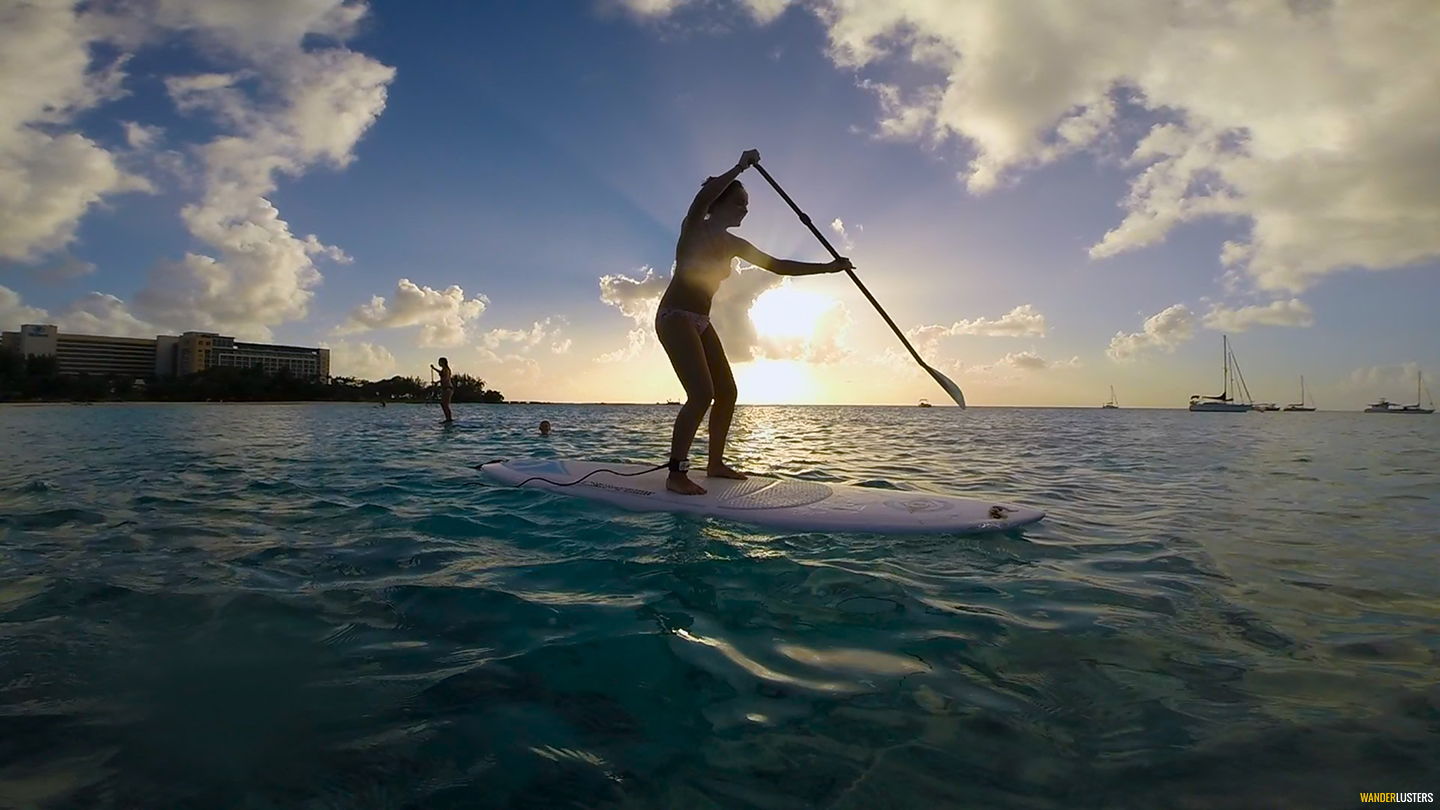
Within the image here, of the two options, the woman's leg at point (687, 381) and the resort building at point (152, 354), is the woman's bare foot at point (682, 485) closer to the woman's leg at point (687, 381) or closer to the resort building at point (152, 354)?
the woman's leg at point (687, 381)

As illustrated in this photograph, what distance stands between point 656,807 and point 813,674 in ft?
2.75

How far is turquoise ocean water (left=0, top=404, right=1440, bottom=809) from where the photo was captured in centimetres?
162

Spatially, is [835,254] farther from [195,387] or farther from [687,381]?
[195,387]

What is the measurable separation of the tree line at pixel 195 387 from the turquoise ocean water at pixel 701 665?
2454 inches

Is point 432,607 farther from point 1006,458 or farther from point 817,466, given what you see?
point 1006,458

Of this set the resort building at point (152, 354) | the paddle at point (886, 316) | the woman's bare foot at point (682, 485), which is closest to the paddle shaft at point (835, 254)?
the paddle at point (886, 316)

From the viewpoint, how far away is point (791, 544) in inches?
161

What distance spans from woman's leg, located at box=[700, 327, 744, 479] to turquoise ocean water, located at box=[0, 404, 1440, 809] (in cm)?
129

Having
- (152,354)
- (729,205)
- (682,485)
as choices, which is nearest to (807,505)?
(682,485)

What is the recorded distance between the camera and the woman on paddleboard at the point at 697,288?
213 inches

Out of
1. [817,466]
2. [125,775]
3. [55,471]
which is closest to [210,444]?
[55,471]

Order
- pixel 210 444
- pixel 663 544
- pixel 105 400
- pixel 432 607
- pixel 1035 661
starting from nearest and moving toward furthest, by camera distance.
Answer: pixel 1035 661
pixel 432 607
pixel 663 544
pixel 210 444
pixel 105 400

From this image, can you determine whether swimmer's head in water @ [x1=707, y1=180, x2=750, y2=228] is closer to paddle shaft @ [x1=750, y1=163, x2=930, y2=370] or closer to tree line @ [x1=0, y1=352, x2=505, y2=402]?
paddle shaft @ [x1=750, y1=163, x2=930, y2=370]

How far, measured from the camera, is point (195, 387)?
93.6m
